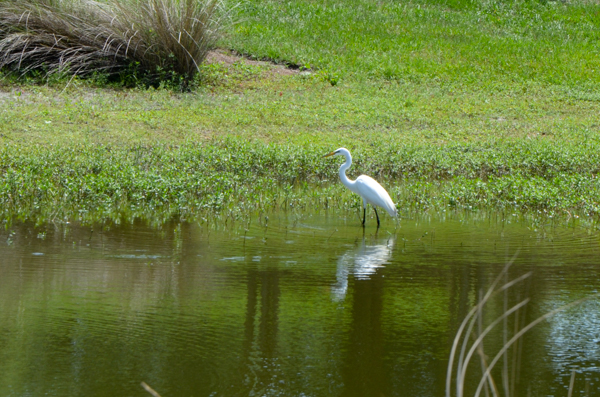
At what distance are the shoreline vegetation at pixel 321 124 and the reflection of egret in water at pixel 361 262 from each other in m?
1.58

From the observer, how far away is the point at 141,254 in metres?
6.06

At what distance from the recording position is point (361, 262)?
6.12 m

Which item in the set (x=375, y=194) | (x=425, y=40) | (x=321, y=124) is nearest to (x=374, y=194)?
(x=375, y=194)

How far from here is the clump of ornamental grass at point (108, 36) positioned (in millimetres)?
14305

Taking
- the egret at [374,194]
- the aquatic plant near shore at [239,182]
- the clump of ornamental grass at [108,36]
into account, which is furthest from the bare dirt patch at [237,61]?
the egret at [374,194]

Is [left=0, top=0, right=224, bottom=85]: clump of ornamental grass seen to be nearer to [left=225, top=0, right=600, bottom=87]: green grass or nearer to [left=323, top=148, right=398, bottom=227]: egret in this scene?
[left=225, top=0, right=600, bottom=87]: green grass

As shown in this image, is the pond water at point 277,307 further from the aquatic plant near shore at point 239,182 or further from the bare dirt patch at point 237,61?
the bare dirt patch at point 237,61

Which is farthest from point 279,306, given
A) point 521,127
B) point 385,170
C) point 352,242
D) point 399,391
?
point 521,127

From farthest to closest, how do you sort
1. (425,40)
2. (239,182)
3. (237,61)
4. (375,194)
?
1. (425,40)
2. (237,61)
3. (239,182)
4. (375,194)

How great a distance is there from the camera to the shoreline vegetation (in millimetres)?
8289

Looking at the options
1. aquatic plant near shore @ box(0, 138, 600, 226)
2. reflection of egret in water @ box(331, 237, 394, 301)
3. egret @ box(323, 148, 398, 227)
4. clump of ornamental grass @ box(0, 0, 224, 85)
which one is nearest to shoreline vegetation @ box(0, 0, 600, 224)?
aquatic plant near shore @ box(0, 138, 600, 226)

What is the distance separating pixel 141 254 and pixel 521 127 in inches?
353

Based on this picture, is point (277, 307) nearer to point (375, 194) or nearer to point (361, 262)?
point (361, 262)

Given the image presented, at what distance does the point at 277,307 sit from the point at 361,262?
1.35 meters
